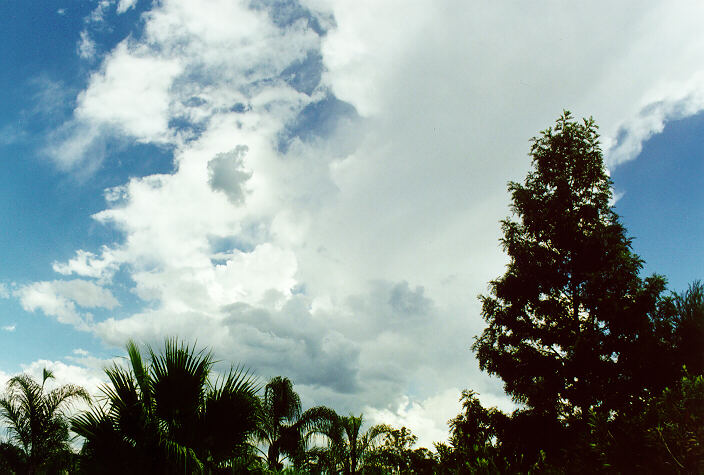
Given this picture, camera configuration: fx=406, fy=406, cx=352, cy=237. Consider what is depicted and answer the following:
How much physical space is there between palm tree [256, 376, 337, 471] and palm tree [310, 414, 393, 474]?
0.50 metres

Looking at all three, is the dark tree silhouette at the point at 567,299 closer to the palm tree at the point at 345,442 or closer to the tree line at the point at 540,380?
the tree line at the point at 540,380

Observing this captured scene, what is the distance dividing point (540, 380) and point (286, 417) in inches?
473

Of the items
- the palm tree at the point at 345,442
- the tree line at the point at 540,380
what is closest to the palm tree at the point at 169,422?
the tree line at the point at 540,380

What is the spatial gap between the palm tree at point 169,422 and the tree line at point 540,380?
0.07 ft

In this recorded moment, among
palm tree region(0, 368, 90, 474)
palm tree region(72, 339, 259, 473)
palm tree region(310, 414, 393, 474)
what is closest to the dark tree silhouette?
palm tree region(310, 414, 393, 474)

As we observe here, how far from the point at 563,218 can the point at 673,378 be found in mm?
7120

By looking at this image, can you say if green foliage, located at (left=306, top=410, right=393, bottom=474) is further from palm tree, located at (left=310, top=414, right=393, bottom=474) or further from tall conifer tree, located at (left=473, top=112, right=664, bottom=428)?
tall conifer tree, located at (left=473, top=112, right=664, bottom=428)

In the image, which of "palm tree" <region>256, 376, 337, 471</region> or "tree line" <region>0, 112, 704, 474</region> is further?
"palm tree" <region>256, 376, 337, 471</region>

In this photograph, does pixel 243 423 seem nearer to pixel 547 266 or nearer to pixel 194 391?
pixel 194 391

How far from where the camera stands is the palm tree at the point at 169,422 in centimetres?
647

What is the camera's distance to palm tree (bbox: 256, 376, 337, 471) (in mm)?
19250

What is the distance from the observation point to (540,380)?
15.9 meters

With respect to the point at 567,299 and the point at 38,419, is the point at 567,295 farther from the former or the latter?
the point at 38,419

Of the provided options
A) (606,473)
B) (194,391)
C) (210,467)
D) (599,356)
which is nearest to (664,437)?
(606,473)
